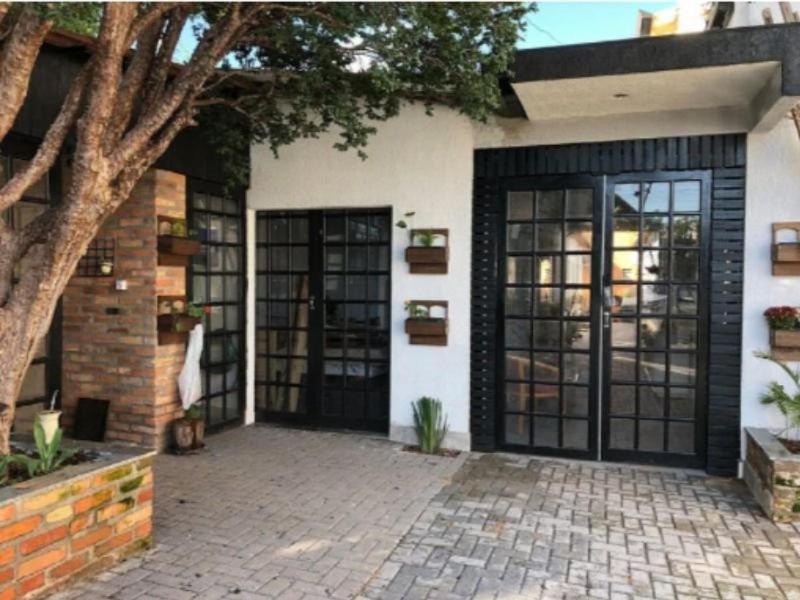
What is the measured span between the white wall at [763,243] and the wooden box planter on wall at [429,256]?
249 centimetres

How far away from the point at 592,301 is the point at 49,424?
4185 millimetres

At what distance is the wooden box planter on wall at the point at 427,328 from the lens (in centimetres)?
568

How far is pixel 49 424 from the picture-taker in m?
3.36

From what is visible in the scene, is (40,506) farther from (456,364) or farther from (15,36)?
(456,364)

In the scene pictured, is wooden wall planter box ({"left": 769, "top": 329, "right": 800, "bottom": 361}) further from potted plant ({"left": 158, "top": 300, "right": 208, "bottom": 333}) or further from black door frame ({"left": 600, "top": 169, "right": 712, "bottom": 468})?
potted plant ({"left": 158, "top": 300, "right": 208, "bottom": 333})

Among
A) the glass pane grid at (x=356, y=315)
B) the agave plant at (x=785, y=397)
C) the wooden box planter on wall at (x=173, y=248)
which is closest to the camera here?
the agave plant at (x=785, y=397)

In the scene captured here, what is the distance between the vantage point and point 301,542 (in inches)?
144

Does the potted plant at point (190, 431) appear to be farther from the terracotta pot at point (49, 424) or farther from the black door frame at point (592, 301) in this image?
A: the black door frame at point (592, 301)

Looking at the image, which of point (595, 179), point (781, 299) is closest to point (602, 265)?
point (595, 179)

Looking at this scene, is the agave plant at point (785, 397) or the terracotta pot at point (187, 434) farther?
the terracotta pot at point (187, 434)

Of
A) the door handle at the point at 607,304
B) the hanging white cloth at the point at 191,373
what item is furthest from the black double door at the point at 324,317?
the door handle at the point at 607,304

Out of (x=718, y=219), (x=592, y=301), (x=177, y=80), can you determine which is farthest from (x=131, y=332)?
(x=718, y=219)

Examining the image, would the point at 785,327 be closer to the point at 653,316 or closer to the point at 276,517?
the point at 653,316

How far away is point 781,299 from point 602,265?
1394 millimetres
